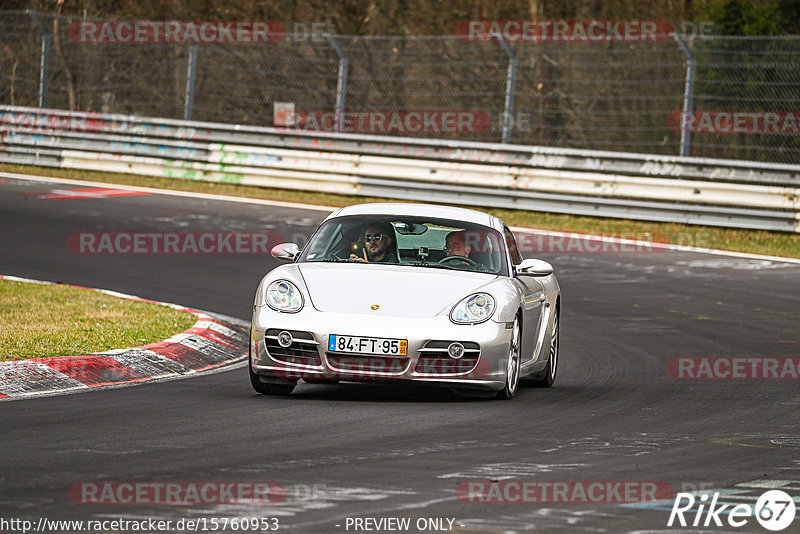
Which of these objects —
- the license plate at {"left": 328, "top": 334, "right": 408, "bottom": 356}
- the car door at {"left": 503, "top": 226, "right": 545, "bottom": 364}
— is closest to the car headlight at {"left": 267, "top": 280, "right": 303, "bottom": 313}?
the license plate at {"left": 328, "top": 334, "right": 408, "bottom": 356}

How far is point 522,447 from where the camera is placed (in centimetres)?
697

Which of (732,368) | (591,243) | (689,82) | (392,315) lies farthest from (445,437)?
(689,82)

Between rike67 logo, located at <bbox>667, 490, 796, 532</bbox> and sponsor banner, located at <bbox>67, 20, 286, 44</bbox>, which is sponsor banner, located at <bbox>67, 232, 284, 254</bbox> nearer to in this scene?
rike67 logo, located at <bbox>667, 490, 796, 532</bbox>

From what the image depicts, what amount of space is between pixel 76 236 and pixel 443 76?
39.3 ft

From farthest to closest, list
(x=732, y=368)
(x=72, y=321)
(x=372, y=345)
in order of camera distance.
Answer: (x=72, y=321) < (x=732, y=368) < (x=372, y=345)

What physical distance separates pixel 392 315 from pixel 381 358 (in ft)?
0.89

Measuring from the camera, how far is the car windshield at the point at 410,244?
9.53 metres

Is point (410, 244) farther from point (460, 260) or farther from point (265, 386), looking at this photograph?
point (265, 386)

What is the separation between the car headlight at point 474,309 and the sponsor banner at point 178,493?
119 inches

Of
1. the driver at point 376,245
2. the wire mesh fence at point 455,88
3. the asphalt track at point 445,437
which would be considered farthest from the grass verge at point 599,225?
the driver at point 376,245

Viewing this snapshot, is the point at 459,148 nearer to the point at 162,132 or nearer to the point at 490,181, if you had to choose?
the point at 490,181

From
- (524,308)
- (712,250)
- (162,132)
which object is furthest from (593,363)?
(162,132)

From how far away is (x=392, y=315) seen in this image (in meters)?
8.50

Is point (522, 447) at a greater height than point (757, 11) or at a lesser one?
lesser
